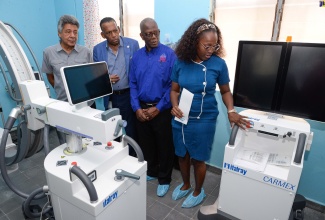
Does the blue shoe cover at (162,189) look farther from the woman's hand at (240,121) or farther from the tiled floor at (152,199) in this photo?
the woman's hand at (240,121)

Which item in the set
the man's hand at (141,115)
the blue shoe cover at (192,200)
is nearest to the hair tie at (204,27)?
the man's hand at (141,115)

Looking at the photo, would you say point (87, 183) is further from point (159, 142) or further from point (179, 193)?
point (179, 193)

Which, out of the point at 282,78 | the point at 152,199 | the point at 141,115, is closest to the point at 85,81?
the point at 141,115

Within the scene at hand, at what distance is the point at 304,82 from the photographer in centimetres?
155

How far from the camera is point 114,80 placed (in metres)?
2.15

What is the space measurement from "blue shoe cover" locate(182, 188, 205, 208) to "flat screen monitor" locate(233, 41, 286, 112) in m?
0.97

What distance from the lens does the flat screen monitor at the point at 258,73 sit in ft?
5.26

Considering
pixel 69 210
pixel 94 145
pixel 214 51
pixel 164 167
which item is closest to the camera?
pixel 69 210

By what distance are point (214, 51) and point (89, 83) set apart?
3.19 ft

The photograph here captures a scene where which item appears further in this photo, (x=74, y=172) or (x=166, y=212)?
(x=166, y=212)

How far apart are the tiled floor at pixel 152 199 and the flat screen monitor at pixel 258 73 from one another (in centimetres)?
106

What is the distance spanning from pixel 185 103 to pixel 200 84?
190 millimetres

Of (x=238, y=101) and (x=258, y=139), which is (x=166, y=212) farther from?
(x=238, y=101)

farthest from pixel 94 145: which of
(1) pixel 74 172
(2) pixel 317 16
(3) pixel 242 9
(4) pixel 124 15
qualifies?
(4) pixel 124 15
